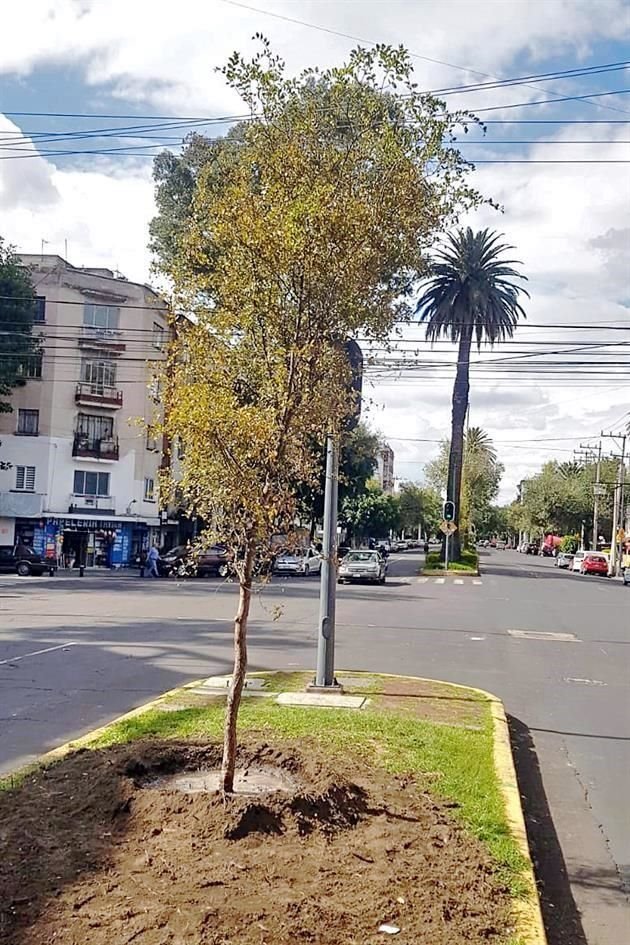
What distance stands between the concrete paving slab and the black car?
105ft

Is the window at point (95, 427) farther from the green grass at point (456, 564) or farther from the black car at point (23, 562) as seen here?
the green grass at point (456, 564)

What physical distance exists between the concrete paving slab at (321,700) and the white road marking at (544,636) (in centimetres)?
900

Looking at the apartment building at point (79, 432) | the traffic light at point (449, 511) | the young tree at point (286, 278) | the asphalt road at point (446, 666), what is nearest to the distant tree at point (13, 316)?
the apartment building at point (79, 432)

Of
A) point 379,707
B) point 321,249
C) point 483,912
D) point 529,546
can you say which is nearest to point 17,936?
point 483,912

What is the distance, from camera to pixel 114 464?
5106 centimetres

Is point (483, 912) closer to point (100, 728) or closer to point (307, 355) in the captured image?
point (307, 355)

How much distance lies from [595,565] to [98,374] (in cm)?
3589

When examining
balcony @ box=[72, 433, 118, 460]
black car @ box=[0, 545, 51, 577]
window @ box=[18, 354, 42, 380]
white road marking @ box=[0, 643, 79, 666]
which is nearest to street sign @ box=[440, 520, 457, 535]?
balcony @ box=[72, 433, 118, 460]

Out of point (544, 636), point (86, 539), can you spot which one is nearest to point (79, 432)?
point (86, 539)

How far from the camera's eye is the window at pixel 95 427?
1987 inches

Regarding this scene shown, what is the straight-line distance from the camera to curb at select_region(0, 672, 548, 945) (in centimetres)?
450

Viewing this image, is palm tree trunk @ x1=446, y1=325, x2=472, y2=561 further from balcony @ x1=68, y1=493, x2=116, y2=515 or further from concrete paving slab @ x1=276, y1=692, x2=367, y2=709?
concrete paving slab @ x1=276, y1=692, x2=367, y2=709

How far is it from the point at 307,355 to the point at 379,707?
5073 millimetres

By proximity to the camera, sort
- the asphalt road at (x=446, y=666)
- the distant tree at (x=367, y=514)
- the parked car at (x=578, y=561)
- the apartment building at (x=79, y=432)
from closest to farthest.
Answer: the asphalt road at (x=446, y=666), the apartment building at (x=79, y=432), the distant tree at (x=367, y=514), the parked car at (x=578, y=561)
